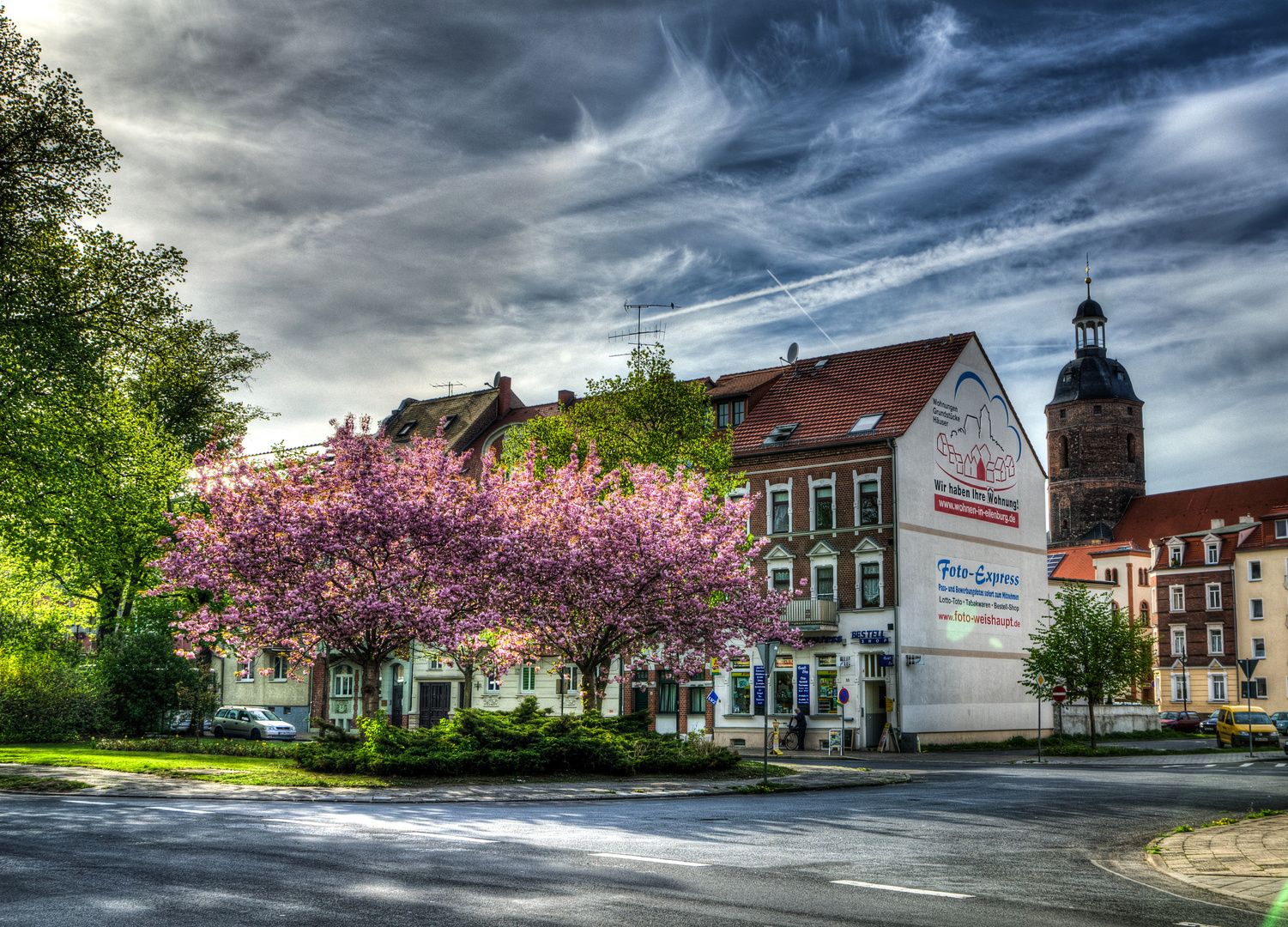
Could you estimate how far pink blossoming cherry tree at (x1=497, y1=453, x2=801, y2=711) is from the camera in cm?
2984

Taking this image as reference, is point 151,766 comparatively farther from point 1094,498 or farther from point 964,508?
point 1094,498

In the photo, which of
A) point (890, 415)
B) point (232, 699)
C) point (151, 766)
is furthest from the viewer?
point (232, 699)

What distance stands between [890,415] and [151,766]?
29.3 m

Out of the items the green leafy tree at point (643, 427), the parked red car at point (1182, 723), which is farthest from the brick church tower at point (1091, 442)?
the green leafy tree at point (643, 427)

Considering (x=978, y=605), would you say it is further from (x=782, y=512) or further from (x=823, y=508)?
(x=782, y=512)

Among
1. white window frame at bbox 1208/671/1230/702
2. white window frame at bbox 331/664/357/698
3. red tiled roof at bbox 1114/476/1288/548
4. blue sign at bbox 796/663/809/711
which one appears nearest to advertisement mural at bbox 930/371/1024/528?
blue sign at bbox 796/663/809/711

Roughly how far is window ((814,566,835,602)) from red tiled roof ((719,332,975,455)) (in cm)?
495

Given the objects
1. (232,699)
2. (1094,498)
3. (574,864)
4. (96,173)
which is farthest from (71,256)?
(1094,498)

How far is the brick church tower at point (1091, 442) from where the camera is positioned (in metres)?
110

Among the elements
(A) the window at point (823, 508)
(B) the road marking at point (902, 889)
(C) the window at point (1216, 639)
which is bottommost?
(B) the road marking at point (902, 889)

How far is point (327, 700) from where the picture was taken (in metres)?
57.8

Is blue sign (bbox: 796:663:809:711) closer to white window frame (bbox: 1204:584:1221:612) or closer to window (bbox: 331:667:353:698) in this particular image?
window (bbox: 331:667:353:698)

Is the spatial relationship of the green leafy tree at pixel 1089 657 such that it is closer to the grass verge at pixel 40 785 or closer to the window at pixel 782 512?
the window at pixel 782 512

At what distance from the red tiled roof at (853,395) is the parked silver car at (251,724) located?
2274 cm
